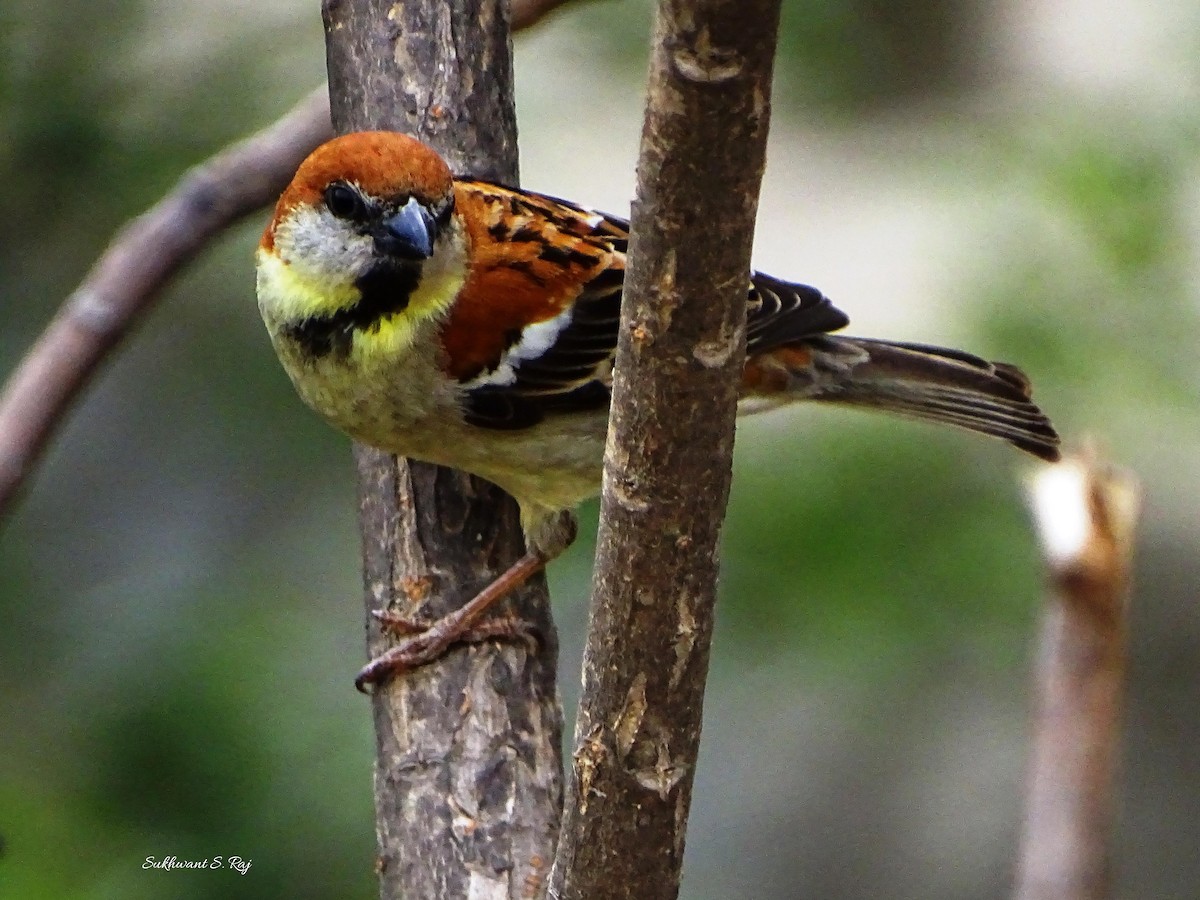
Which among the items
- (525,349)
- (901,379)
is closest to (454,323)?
(525,349)

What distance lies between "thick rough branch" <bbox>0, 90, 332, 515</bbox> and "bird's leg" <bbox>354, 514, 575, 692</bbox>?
2.50 ft

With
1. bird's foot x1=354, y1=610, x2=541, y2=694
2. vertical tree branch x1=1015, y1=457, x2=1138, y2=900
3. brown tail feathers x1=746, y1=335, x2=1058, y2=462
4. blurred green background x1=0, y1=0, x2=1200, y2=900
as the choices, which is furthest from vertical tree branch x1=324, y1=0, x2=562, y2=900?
vertical tree branch x1=1015, y1=457, x2=1138, y2=900

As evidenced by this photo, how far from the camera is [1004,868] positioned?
449 cm

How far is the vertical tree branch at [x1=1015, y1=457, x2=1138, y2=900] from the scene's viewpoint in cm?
101

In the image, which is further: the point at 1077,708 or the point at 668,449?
the point at 668,449

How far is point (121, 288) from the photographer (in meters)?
2.07

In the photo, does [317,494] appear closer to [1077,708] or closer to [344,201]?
[344,201]

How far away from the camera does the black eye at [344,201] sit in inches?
102

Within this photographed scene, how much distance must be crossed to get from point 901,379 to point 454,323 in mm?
1018

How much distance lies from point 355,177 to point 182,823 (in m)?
1.27

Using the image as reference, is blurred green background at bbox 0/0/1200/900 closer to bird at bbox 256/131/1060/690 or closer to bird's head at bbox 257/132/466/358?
bird at bbox 256/131/1060/690

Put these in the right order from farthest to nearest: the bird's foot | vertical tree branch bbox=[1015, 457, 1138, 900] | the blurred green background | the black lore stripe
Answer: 1. the blurred green background
2. the black lore stripe
3. the bird's foot
4. vertical tree branch bbox=[1015, 457, 1138, 900]

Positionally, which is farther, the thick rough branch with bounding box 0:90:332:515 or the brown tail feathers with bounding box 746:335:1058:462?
the brown tail feathers with bounding box 746:335:1058:462

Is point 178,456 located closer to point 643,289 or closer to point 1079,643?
point 643,289
